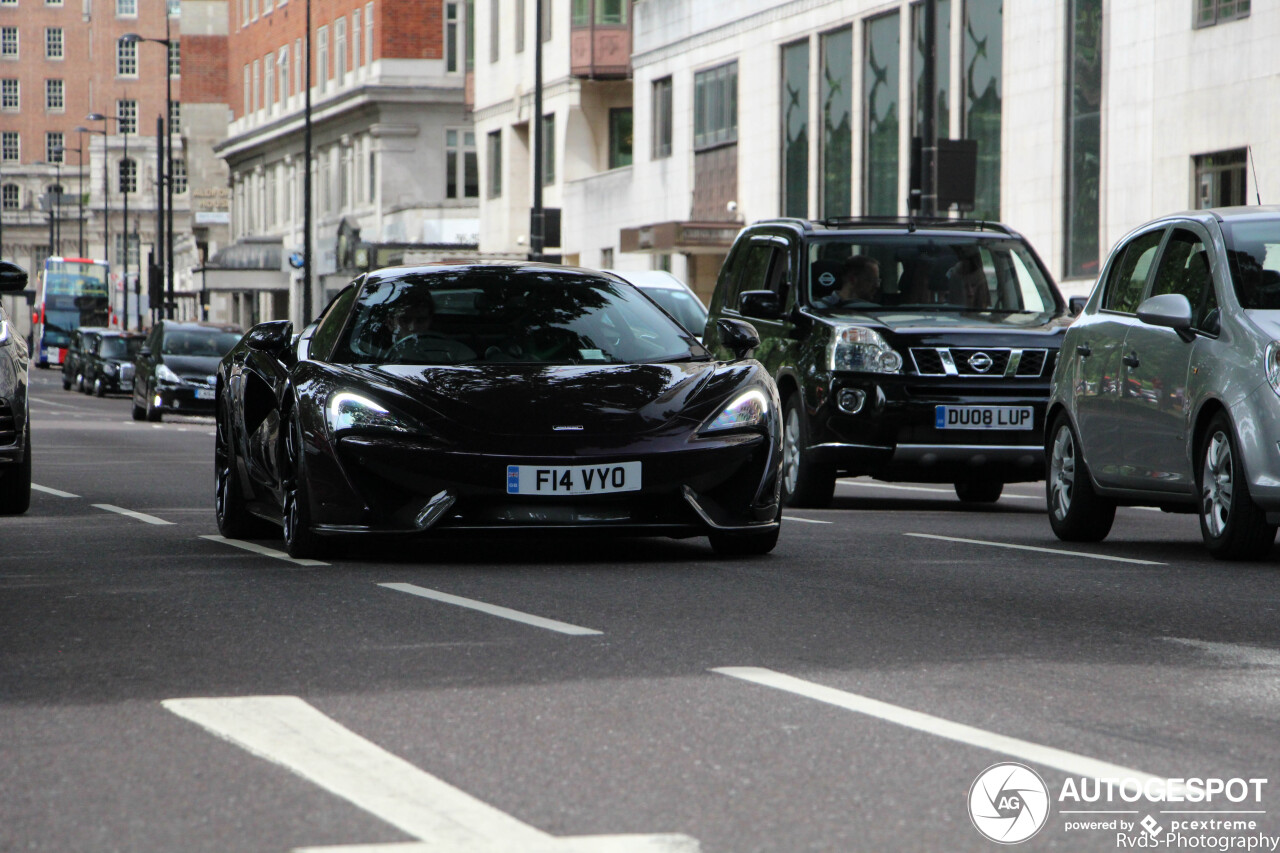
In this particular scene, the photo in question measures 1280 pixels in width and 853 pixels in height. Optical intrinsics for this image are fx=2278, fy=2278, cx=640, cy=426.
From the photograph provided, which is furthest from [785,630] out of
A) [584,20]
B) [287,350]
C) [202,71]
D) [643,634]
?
[202,71]

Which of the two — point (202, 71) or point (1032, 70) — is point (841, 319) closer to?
point (1032, 70)

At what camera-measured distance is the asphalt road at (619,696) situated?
4512mm

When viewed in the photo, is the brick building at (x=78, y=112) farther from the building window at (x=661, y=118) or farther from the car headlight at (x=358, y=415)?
the car headlight at (x=358, y=415)

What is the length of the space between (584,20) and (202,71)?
219 feet

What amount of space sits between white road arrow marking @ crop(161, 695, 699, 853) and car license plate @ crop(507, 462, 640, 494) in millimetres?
3415

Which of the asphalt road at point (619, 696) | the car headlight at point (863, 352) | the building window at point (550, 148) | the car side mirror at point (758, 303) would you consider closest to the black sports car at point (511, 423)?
the asphalt road at point (619, 696)

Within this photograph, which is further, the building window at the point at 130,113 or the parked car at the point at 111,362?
the building window at the point at 130,113

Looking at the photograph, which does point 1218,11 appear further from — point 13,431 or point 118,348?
point 118,348

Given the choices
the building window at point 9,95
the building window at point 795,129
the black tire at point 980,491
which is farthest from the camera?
the building window at point 9,95

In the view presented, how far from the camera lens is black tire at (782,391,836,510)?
14484mm

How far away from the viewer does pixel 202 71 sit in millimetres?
Answer: 118000

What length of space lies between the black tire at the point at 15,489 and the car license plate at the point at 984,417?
5497mm

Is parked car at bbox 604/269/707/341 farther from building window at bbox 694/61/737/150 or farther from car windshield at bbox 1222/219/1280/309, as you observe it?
building window at bbox 694/61/737/150

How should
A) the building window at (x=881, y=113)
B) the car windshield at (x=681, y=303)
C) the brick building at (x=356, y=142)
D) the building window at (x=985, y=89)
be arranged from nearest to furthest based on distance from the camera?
1. the car windshield at (x=681, y=303)
2. the building window at (x=985, y=89)
3. the building window at (x=881, y=113)
4. the brick building at (x=356, y=142)
